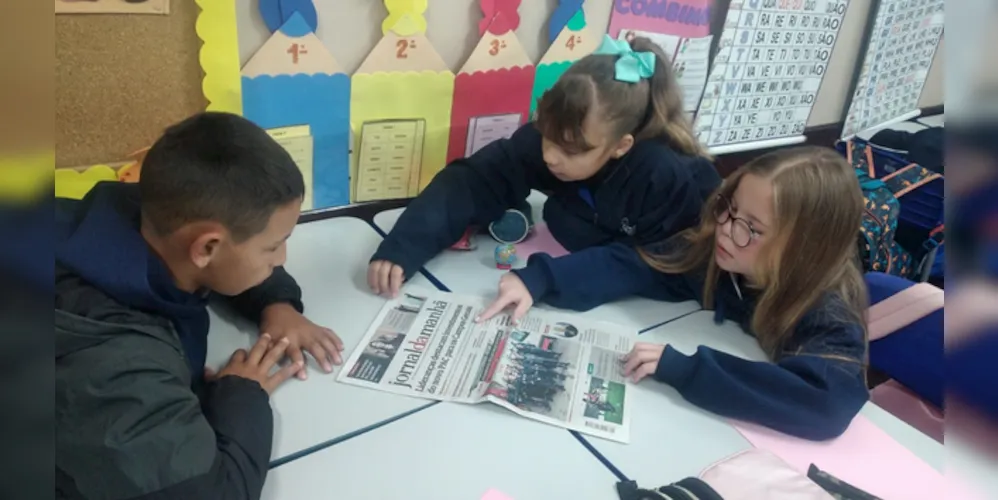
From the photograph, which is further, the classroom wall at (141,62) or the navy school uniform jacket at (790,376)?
the classroom wall at (141,62)

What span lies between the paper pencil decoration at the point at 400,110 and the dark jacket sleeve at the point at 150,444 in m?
0.73

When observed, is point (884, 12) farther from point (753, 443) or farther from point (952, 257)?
point (952, 257)

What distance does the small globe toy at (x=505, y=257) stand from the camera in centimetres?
136

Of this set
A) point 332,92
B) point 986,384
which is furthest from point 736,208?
point 986,384

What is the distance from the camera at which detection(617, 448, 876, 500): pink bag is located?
85 cm

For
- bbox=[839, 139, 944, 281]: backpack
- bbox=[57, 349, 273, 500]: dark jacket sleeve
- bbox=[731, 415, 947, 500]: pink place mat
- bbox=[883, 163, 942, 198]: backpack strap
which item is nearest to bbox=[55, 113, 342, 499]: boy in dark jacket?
bbox=[57, 349, 273, 500]: dark jacket sleeve

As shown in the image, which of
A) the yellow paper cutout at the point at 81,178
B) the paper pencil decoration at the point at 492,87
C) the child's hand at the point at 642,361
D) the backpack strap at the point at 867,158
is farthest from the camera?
the backpack strap at the point at 867,158

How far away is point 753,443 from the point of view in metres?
0.99

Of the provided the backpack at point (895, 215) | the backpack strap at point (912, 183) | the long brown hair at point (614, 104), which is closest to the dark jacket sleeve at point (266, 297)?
the long brown hair at point (614, 104)

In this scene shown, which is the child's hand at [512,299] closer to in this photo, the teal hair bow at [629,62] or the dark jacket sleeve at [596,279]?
the dark jacket sleeve at [596,279]

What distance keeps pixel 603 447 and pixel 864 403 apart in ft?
1.38

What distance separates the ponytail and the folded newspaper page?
44 cm

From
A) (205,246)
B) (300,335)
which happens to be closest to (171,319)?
(205,246)

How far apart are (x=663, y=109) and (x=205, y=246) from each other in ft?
3.01
